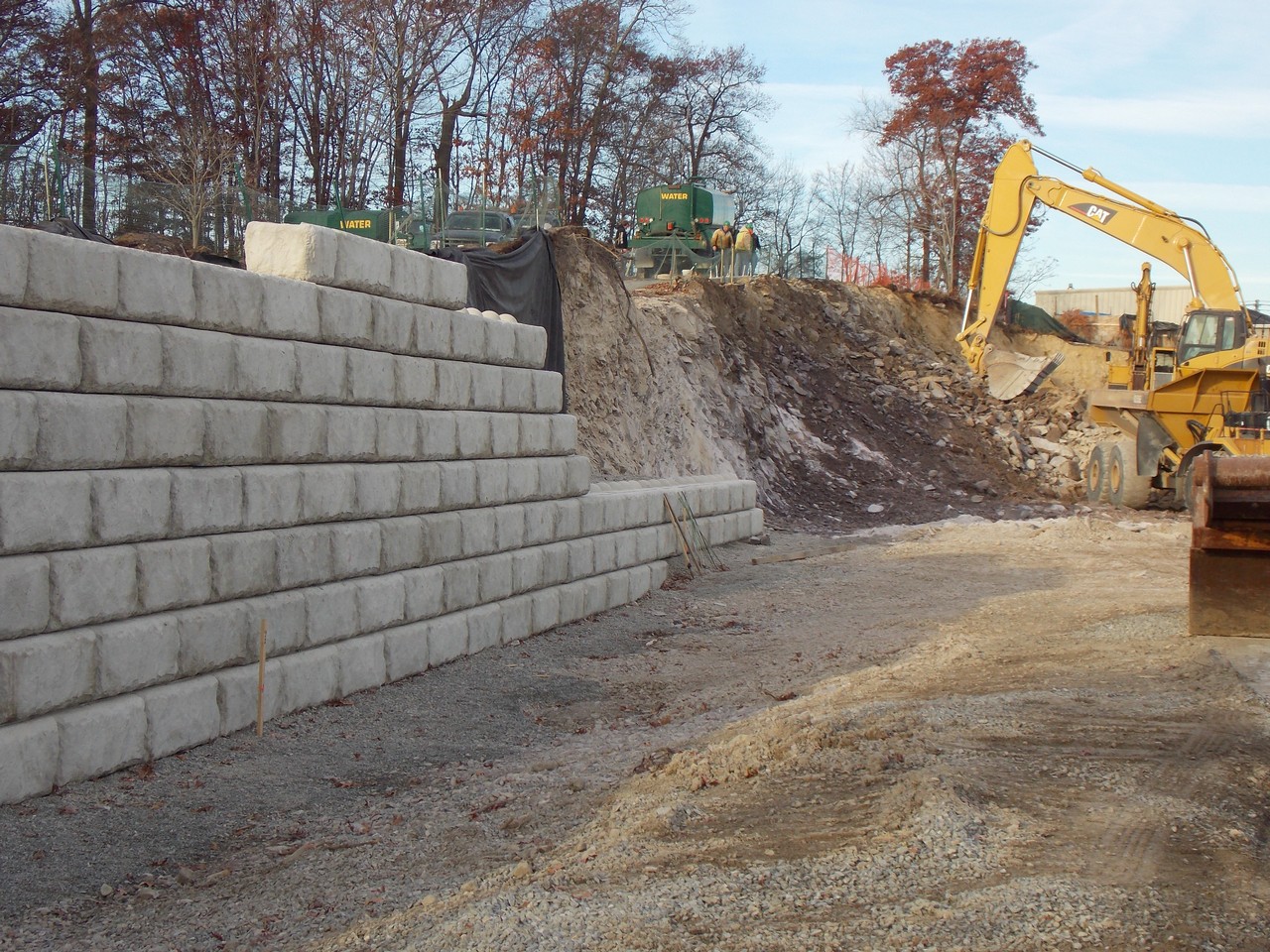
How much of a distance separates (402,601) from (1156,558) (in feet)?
34.4

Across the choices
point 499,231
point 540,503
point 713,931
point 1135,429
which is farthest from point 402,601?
point 1135,429

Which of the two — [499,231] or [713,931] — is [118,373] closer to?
Answer: [713,931]

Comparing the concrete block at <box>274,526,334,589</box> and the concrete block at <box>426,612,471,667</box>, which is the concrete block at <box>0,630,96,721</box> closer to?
the concrete block at <box>274,526,334,589</box>

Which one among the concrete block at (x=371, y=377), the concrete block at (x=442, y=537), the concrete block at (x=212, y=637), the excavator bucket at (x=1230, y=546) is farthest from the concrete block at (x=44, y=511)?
the excavator bucket at (x=1230, y=546)

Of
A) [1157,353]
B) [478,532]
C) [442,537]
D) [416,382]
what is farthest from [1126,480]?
[416,382]

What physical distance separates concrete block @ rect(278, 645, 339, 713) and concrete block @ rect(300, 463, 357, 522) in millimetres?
849

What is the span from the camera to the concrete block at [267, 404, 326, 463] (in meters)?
6.83

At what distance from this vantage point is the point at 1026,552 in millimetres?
15109

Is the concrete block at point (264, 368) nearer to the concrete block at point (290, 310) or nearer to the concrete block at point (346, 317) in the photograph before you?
the concrete block at point (290, 310)

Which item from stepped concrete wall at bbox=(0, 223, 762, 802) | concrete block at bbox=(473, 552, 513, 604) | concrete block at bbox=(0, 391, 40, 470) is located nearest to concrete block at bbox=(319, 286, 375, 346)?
stepped concrete wall at bbox=(0, 223, 762, 802)

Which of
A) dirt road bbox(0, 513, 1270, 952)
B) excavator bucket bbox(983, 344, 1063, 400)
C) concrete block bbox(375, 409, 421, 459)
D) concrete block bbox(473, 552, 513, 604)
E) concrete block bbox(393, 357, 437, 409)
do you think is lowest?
dirt road bbox(0, 513, 1270, 952)

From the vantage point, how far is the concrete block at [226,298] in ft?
20.6

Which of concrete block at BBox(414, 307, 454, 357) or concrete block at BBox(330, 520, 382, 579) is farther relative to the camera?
concrete block at BBox(414, 307, 454, 357)

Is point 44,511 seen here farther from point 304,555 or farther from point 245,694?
point 304,555
